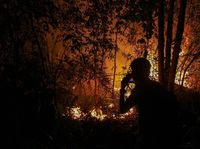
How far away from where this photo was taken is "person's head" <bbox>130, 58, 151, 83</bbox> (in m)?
3.28

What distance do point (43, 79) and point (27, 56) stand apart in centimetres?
115

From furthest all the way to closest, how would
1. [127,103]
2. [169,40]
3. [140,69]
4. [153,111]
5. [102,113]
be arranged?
[102,113]
[169,40]
[127,103]
[140,69]
[153,111]

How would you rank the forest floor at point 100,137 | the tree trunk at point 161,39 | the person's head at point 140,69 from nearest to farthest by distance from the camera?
the person's head at point 140,69, the forest floor at point 100,137, the tree trunk at point 161,39

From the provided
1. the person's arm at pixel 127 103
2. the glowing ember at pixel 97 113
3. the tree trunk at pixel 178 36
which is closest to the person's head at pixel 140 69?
the person's arm at pixel 127 103

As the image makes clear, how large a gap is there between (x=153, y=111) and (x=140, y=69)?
0.48 meters

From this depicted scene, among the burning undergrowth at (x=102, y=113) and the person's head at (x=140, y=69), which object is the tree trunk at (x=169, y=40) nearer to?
the burning undergrowth at (x=102, y=113)

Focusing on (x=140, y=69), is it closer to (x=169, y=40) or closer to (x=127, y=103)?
(x=127, y=103)

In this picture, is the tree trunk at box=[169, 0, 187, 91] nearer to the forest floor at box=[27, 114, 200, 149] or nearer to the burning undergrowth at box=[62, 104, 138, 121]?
the forest floor at box=[27, 114, 200, 149]

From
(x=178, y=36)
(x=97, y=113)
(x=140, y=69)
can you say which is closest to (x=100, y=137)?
(x=178, y=36)

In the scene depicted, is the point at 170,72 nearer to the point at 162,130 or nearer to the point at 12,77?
the point at 12,77

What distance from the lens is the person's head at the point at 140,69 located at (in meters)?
3.28

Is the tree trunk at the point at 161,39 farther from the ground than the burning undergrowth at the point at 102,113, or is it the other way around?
the tree trunk at the point at 161,39

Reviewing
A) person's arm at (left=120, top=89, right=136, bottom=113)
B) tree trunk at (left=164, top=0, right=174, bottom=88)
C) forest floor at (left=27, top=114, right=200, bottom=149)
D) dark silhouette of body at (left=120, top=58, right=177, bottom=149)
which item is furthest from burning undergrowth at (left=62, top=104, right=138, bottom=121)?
dark silhouette of body at (left=120, top=58, right=177, bottom=149)

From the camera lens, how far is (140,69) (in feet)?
10.8
